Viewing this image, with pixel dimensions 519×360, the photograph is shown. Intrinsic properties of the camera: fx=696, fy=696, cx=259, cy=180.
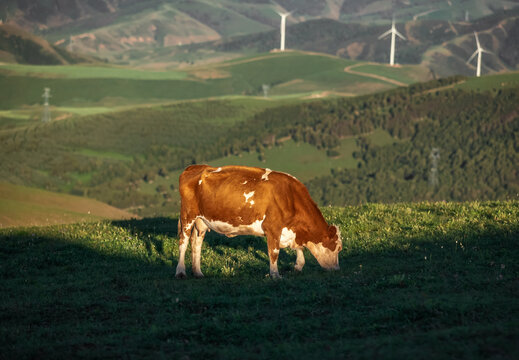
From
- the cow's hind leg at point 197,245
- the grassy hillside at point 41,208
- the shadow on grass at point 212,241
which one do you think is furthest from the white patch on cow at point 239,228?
the grassy hillside at point 41,208

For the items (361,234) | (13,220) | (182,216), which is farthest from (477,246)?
(13,220)

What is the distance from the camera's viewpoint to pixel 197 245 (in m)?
18.5

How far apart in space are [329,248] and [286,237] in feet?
3.96

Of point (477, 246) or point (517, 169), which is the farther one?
point (517, 169)

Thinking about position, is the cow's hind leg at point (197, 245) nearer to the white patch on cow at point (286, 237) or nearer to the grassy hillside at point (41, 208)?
the white patch on cow at point (286, 237)

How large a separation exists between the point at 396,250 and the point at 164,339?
31.1 ft

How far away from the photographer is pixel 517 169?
18338 centimetres

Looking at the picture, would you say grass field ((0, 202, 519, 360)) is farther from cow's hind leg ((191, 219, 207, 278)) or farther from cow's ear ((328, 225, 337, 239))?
cow's ear ((328, 225, 337, 239))

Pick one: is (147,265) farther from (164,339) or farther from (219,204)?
(164,339)

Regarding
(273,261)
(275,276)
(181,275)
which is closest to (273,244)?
(273,261)

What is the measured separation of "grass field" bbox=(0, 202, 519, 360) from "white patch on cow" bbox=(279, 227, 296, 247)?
899 millimetres

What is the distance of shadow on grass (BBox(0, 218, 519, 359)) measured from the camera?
11.7 m

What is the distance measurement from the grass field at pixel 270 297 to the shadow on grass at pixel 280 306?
0.11 ft

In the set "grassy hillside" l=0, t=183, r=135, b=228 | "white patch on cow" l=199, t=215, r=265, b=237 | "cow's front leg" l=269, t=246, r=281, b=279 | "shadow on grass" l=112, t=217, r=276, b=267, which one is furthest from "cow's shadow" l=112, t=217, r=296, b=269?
"grassy hillside" l=0, t=183, r=135, b=228
